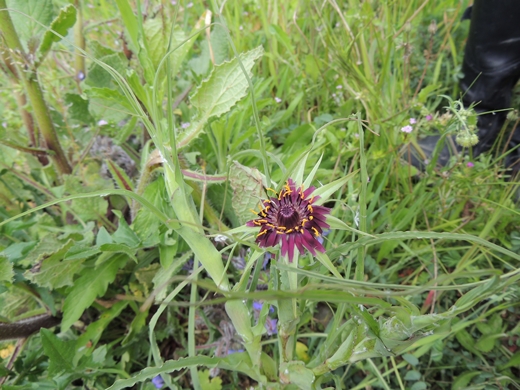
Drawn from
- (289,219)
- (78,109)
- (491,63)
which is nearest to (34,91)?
(78,109)

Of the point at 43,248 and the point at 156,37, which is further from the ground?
the point at 156,37

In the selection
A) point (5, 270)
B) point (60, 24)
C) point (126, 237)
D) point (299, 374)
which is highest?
point (60, 24)

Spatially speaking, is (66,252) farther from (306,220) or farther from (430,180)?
(430,180)

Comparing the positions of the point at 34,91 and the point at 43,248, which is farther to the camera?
the point at 34,91

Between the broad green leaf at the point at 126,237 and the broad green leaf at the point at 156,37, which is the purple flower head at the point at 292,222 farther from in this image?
the broad green leaf at the point at 156,37

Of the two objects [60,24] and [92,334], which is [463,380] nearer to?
[92,334]

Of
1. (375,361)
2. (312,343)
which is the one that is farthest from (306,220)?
(375,361)

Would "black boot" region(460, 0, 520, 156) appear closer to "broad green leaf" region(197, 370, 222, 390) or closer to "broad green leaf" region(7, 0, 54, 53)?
"broad green leaf" region(197, 370, 222, 390)
